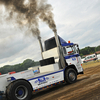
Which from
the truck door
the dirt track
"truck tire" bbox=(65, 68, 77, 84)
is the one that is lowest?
the dirt track

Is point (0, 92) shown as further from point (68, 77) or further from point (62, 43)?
point (62, 43)

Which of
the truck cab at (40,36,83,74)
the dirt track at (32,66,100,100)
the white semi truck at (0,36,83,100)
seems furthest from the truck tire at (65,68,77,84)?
the dirt track at (32,66,100,100)

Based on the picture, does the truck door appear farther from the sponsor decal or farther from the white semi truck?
the sponsor decal

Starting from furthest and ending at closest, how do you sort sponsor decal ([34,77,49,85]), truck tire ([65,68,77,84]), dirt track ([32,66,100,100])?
truck tire ([65,68,77,84])
sponsor decal ([34,77,49,85])
dirt track ([32,66,100,100])

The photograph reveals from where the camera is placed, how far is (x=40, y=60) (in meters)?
10.4

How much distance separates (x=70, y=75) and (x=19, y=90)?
420 centimetres

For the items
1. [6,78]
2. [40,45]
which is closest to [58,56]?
[40,45]

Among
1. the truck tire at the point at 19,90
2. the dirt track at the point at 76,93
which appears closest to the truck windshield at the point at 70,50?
the dirt track at the point at 76,93

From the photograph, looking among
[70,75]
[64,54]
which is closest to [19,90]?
[70,75]

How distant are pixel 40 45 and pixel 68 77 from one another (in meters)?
3.77

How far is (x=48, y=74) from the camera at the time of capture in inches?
321

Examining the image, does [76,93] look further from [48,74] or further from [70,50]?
[70,50]

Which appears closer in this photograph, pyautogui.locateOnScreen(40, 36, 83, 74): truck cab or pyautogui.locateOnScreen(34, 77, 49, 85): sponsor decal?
pyautogui.locateOnScreen(34, 77, 49, 85): sponsor decal

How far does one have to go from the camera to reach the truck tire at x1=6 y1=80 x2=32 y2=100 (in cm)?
647
